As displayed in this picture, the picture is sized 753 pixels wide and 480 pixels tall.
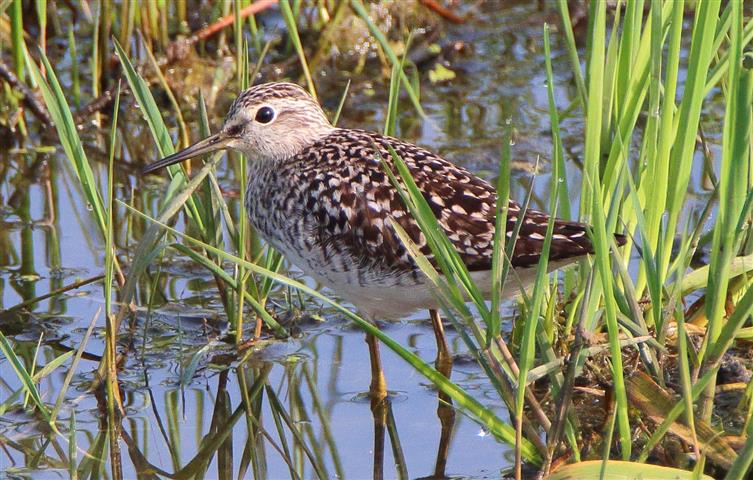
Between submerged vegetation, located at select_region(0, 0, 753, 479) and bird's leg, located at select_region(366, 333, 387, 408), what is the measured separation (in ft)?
0.38

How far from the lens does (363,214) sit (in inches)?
202

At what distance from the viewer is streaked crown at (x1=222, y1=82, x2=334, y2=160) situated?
5.96 m

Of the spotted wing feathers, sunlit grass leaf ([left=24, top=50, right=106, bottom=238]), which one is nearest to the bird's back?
the spotted wing feathers

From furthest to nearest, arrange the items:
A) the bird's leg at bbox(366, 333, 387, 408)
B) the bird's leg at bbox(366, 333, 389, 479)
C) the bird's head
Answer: the bird's head
the bird's leg at bbox(366, 333, 387, 408)
the bird's leg at bbox(366, 333, 389, 479)

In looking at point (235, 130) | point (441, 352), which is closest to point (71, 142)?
point (235, 130)

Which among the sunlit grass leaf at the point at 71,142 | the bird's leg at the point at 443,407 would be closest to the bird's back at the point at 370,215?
the bird's leg at the point at 443,407

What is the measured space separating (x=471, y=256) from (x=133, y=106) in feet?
15.4

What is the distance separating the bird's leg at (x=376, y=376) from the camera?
216 inches

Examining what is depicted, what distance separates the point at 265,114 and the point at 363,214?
3.58 feet

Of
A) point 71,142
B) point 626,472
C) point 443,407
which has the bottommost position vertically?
point 443,407

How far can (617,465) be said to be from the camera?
13.5ft

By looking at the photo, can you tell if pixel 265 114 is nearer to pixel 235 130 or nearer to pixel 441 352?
pixel 235 130

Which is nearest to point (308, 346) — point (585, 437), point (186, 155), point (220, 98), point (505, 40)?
point (186, 155)

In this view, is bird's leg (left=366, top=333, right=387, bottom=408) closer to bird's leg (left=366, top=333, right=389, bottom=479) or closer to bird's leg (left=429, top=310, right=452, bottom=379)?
bird's leg (left=366, top=333, right=389, bottom=479)
